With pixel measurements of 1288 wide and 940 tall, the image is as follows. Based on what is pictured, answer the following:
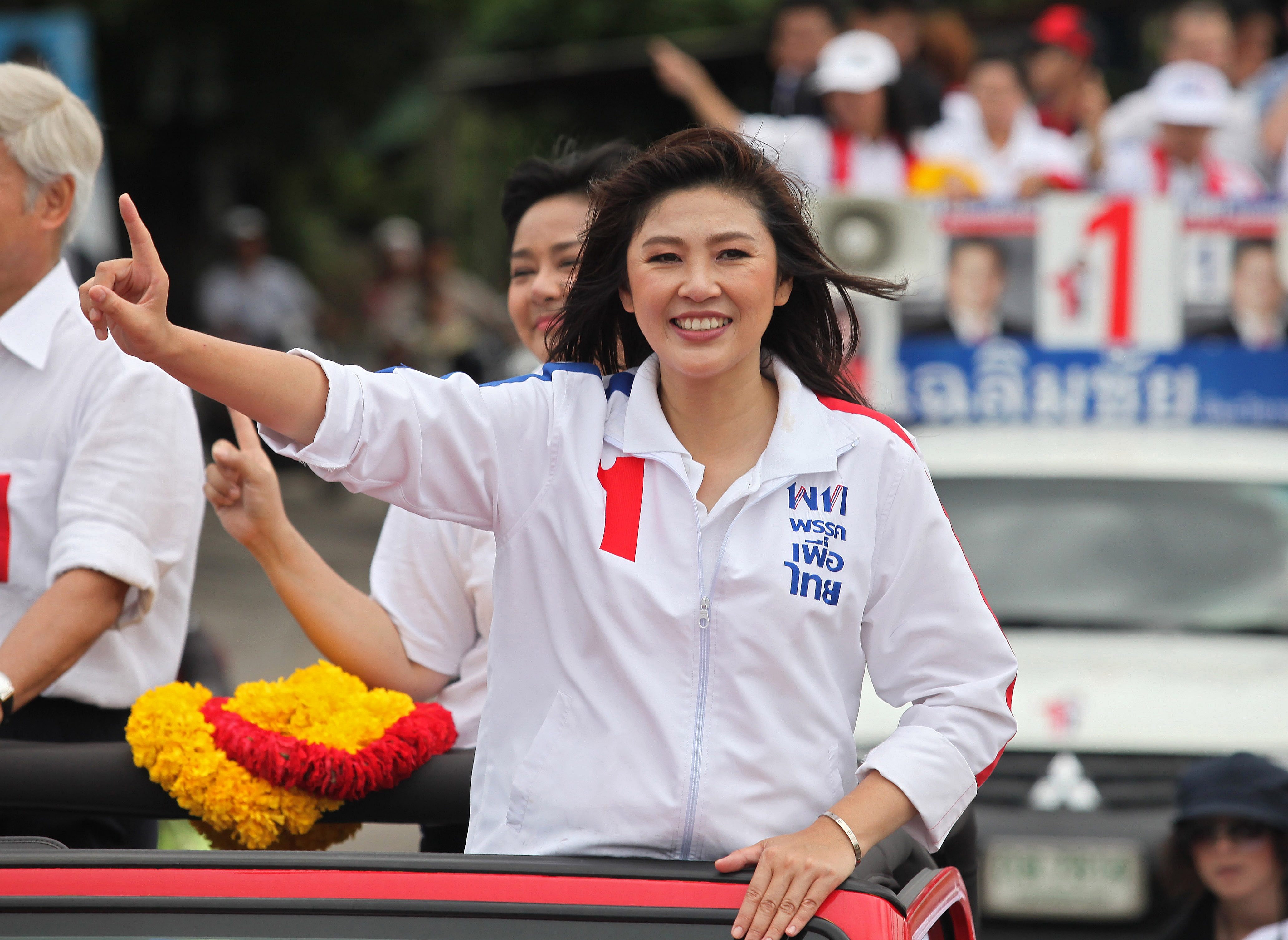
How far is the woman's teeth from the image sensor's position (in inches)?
86.6

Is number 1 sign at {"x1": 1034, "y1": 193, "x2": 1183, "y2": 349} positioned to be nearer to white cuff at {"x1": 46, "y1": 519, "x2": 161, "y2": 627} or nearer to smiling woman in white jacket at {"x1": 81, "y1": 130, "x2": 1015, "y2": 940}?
smiling woman in white jacket at {"x1": 81, "y1": 130, "x2": 1015, "y2": 940}

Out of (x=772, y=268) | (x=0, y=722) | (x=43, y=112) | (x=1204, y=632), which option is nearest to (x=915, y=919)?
(x=772, y=268)

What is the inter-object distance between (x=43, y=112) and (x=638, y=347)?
106cm

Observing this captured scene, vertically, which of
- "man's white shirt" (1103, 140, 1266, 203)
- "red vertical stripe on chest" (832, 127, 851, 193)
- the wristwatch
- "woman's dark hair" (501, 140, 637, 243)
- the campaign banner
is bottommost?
the wristwatch

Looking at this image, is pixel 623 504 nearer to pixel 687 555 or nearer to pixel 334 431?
pixel 687 555

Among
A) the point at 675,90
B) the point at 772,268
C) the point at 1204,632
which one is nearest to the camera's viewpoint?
the point at 772,268

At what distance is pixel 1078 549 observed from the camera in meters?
5.03

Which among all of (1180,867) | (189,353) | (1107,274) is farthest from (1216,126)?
(189,353)

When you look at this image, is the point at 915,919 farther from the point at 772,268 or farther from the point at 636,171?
the point at 636,171

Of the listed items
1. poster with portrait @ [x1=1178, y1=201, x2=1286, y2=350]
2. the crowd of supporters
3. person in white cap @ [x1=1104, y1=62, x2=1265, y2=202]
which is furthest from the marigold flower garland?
person in white cap @ [x1=1104, y1=62, x2=1265, y2=202]

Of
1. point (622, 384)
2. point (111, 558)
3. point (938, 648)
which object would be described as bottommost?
point (938, 648)

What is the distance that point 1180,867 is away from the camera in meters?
4.04

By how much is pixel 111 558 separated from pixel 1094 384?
472 centimetres

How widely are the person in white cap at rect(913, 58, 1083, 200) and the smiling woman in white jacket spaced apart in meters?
5.20
